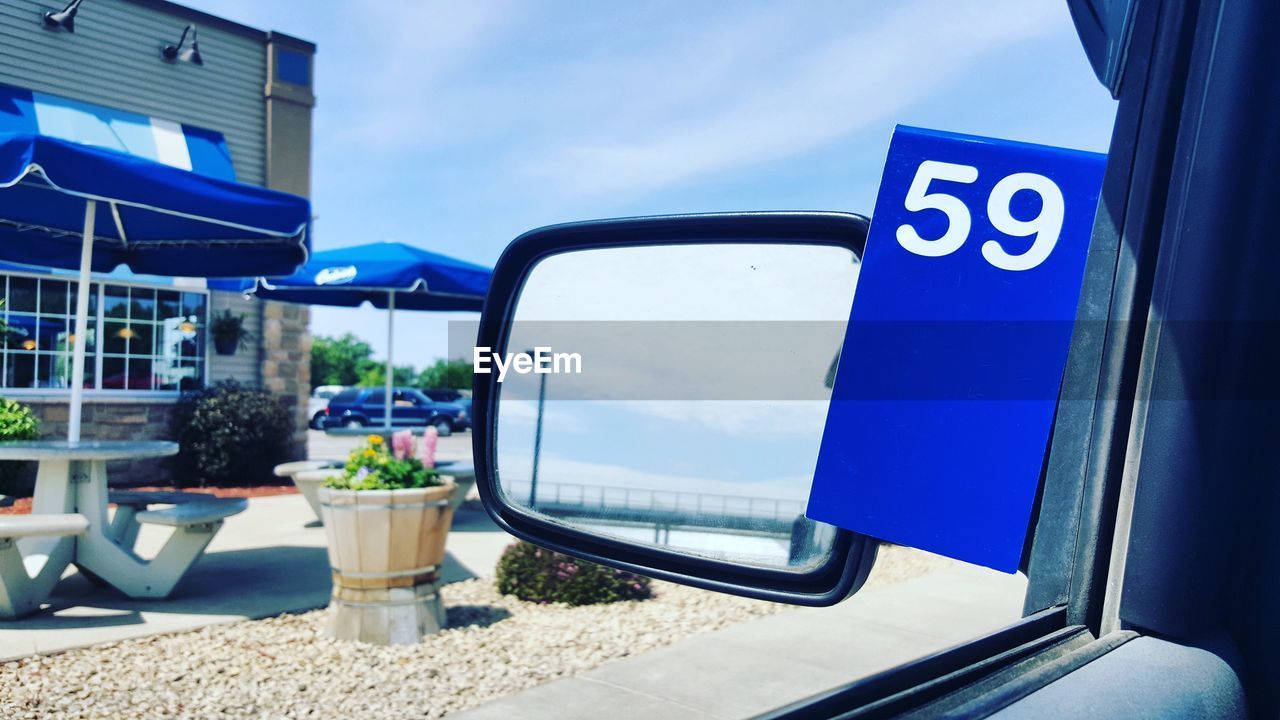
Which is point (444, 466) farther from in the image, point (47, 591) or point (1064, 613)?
point (1064, 613)

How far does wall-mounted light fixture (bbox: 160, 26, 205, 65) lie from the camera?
467 inches

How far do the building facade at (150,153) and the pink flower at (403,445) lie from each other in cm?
726

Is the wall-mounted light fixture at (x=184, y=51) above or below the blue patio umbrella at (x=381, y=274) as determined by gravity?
above

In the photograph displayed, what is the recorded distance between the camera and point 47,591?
524cm

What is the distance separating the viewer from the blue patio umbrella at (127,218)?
202 inches

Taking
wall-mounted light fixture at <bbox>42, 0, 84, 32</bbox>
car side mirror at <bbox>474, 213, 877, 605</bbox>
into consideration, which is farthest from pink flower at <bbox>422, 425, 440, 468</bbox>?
wall-mounted light fixture at <bbox>42, 0, 84, 32</bbox>

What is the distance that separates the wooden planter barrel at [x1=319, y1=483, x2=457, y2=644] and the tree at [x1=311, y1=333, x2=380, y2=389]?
4914 cm

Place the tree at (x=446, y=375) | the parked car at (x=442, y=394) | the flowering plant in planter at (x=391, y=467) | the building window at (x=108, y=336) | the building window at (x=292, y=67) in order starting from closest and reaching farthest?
the flowering plant in planter at (x=391, y=467)
the building window at (x=108, y=336)
the building window at (x=292, y=67)
the parked car at (x=442, y=394)
the tree at (x=446, y=375)

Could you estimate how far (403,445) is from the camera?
543 cm

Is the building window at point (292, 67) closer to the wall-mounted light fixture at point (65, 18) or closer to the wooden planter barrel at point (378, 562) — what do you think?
the wall-mounted light fixture at point (65, 18)

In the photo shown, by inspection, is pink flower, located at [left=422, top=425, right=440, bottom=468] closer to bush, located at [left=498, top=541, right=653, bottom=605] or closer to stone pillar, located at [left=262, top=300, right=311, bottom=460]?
bush, located at [left=498, top=541, right=653, bottom=605]

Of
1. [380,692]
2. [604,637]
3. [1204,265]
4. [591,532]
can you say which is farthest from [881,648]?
[1204,265]

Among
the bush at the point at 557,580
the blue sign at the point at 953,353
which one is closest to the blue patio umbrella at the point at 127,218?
the bush at the point at 557,580

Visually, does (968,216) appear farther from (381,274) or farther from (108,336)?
(108,336)
